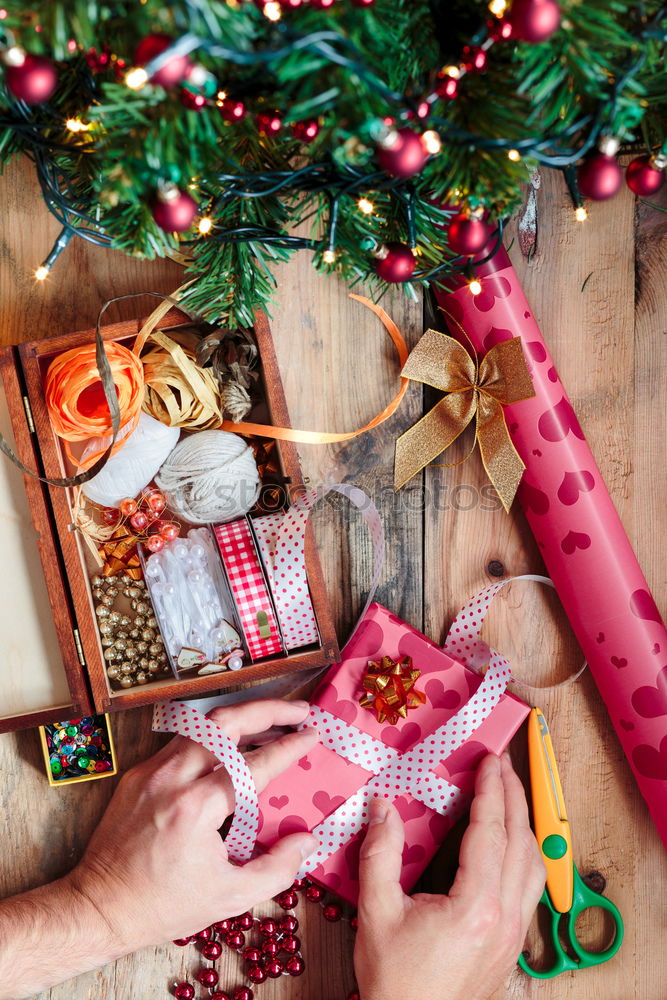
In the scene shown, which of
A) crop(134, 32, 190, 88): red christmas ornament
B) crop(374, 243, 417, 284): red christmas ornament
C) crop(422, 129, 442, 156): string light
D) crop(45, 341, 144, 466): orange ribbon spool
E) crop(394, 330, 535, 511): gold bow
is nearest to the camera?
crop(134, 32, 190, 88): red christmas ornament

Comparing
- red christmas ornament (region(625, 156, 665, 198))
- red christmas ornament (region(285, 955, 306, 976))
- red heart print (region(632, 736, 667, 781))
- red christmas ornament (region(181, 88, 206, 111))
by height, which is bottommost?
red christmas ornament (region(285, 955, 306, 976))

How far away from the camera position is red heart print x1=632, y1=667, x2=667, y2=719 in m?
1.00

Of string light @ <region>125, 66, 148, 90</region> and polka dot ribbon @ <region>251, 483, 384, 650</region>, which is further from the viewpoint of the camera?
polka dot ribbon @ <region>251, 483, 384, 650</region>

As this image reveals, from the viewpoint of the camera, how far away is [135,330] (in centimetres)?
95

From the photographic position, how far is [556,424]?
102cm

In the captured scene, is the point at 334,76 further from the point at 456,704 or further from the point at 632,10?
the point at 456,704

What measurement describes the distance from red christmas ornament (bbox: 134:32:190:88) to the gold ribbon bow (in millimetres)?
787

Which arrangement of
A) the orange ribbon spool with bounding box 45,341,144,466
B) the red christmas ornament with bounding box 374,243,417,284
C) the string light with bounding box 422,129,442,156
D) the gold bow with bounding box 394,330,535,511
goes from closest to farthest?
the string light with bounding box 422,129,442,156
the red christmas ornament with bounding box 374,243,417,284
the orange ribbon spool with bounding box 45,341,144,466
the gold bow with bounding box 394,330,535,511

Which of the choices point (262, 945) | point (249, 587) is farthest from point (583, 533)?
point (262, 945)

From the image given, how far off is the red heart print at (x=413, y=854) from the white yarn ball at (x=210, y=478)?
537 mm

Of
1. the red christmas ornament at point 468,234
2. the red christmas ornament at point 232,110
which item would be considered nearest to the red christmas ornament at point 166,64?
the red christmas ornament at point 232,110

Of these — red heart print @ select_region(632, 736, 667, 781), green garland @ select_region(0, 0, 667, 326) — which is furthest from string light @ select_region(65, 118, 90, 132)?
red heart print @ select_region(632, 736, 667, 781)

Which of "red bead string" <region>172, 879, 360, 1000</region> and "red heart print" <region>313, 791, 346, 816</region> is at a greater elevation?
"red heart print" <region>313, 791, 346, 816</region>

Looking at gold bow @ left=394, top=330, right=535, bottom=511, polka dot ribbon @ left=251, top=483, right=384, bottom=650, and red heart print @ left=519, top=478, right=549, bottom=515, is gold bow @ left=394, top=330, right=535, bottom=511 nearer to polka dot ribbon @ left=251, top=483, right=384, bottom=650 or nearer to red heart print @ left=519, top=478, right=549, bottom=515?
red heart print @ left=519, top=478, right=549, bottom=515
